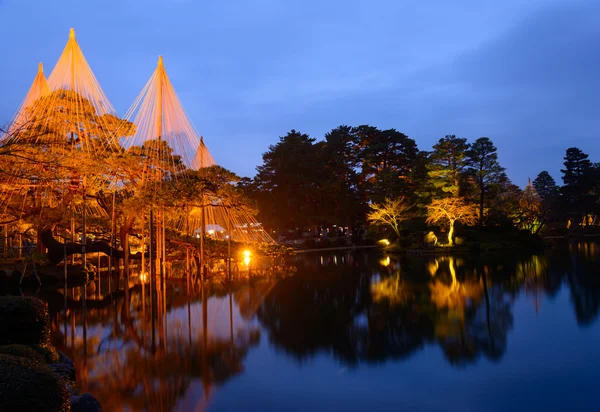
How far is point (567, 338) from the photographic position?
7.30 metres

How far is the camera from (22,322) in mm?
5113

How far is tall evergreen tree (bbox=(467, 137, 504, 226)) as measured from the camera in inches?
1207

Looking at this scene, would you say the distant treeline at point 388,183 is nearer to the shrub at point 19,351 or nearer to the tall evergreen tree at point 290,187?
the tall evergreen tree at point 290,187

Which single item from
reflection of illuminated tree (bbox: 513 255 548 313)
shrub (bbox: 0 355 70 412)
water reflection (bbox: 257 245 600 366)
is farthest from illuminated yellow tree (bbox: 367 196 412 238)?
shrub (bbox: 0 355 70 412)

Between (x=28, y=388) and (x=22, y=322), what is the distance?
271 cm

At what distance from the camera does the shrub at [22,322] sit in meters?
4.99

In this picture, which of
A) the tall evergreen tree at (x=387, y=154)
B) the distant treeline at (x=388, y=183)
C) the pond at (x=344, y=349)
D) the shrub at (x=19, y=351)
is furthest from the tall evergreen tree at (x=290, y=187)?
the shrub at (x=19, y=351)

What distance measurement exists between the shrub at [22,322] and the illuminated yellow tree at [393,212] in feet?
94.2

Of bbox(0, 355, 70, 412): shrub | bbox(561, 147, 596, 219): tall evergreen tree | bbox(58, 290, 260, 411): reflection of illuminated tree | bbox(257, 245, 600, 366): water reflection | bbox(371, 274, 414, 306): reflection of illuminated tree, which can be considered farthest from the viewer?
bbox(561, 147, 596, 219): tall evergreen tree

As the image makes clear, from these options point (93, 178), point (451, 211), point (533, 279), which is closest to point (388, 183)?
point (451, 211)

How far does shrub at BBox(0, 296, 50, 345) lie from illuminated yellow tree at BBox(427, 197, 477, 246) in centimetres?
2620

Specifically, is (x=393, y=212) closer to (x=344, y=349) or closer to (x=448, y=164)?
(x=448, y=164)

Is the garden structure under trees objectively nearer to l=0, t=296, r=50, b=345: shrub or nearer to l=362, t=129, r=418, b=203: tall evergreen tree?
l=0, t=296, r=50, b=345: shrub

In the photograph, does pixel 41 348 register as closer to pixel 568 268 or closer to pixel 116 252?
pixel 116 252
